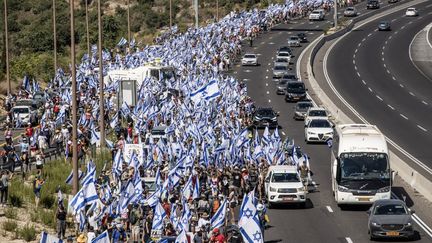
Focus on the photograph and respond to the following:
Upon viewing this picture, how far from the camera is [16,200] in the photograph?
4150 cm

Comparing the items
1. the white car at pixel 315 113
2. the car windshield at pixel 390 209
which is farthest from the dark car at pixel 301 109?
the car windshield at pixel 390 209

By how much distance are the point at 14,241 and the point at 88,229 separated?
3924 millimetres

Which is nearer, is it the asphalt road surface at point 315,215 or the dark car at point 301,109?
the asphalt road surface at point 315,215

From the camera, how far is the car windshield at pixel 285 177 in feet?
136

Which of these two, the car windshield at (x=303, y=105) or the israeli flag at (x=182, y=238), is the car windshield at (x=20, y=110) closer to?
the car windshield at (x=303, y=105)

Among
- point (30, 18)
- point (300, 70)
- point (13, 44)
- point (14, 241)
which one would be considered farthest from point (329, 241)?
point (30, 18)

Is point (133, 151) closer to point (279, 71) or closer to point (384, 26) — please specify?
point (279, 71)

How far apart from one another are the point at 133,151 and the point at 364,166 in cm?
884

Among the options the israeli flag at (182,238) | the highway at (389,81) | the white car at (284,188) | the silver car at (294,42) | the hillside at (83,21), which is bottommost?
the hillside at (83,21)

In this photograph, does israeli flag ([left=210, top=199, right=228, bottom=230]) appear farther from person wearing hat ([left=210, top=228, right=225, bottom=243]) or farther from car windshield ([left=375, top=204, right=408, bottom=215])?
car windshield ([left=375, top=204, right=408, bottom=215])

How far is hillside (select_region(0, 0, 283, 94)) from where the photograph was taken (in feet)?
433

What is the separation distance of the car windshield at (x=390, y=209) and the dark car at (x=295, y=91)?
39905mm

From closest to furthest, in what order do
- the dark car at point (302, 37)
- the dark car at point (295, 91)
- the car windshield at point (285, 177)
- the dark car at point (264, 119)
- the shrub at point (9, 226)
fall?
the shrub at point (9, 226), the car windshield at point (285, 177), the dark car at point (264, 119), the dark car at point (295, 91), the dark car at point (302, 37)

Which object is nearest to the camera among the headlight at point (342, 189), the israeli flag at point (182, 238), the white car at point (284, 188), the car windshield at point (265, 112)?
the israeli flag at point (182, 238)
